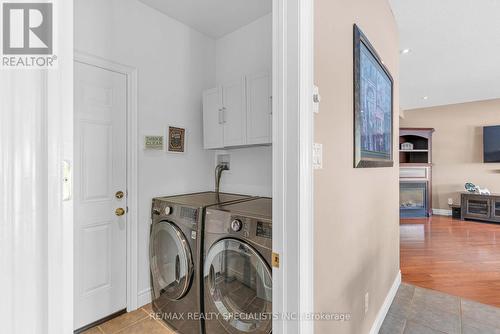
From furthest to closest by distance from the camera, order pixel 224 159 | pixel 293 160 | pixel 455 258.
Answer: pixel 455 258
pixel 224 159
pixel 293 160

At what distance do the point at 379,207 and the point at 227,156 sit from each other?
1.63 meters

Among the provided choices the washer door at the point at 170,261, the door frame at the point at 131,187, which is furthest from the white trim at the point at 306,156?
the door frame at the point at 131,187

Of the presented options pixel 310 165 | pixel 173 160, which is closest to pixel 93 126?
pixel 173 160

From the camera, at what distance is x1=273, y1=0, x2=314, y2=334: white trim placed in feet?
3.15

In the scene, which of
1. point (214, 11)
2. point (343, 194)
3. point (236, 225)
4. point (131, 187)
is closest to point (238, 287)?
point (236, 225)

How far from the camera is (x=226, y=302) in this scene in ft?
5.36

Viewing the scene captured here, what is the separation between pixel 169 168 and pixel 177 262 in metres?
0.97

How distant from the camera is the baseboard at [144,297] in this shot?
223 centimetres

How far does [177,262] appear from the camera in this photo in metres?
1.94

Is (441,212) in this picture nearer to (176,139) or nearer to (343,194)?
(343,194)

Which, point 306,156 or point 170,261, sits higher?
point 306,156

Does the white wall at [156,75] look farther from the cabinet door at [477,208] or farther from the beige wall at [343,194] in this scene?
the cabinet door at [477,208]

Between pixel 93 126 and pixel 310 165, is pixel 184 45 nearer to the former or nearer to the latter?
pixel 93 126
